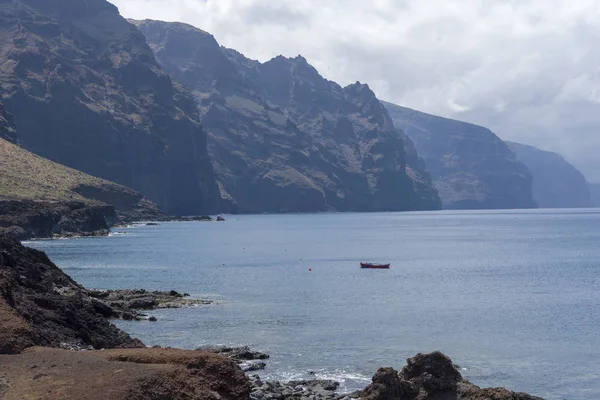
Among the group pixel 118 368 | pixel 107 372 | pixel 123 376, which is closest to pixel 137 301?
pixel 118 368

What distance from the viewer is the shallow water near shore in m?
53.6

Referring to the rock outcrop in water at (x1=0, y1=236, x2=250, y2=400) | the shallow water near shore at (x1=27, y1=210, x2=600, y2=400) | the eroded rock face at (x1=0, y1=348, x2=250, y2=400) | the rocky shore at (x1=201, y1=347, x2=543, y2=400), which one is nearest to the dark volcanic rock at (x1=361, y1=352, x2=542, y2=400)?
the rocky shore at (x1=201, y1=347, x2=543, y2=400)

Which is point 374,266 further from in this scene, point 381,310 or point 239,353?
point 239,353

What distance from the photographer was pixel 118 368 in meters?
27.6

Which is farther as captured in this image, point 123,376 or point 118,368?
point 118,368

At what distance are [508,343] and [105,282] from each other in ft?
199

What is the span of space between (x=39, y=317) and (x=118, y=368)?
1979 cm

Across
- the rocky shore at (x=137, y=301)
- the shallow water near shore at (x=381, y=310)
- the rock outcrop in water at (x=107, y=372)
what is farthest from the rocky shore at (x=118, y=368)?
the shallow water near shore at (x=381, y=310)

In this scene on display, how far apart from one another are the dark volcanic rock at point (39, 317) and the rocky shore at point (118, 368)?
0.07 m

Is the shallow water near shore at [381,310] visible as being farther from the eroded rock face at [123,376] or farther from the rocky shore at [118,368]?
the eroded rock face at [123,376]

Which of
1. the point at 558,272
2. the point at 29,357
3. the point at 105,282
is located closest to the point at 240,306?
the point at 105,282

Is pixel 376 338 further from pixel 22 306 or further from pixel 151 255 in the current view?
pixel 151 255

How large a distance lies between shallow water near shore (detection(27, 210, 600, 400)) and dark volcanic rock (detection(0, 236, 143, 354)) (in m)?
7.20

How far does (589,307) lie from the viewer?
83.1 metres
